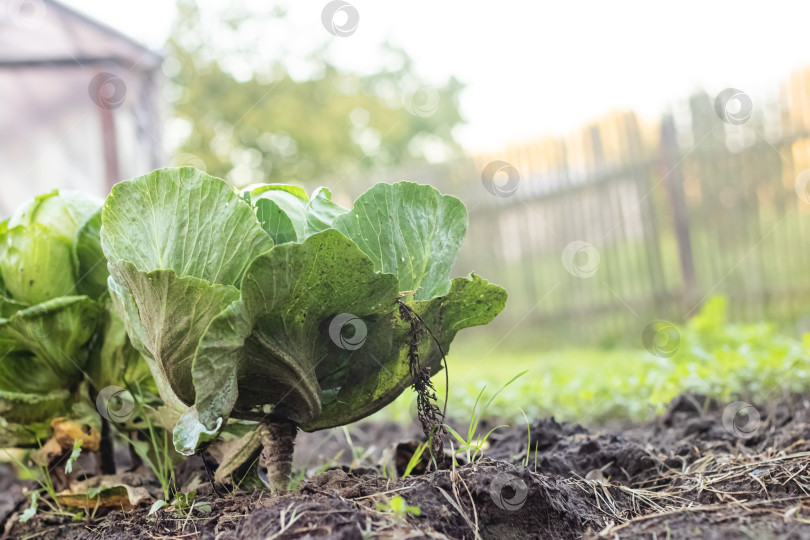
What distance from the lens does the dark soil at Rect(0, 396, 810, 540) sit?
4.02 feet

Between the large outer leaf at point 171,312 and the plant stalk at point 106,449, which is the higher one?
the large outer leaf at point 171,312

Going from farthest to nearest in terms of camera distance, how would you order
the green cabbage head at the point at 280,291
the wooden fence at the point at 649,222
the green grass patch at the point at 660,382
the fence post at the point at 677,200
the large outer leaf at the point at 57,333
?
the fence post at the point at 677,200
the wooden fence at the point at 649,222
the green grass patch at the point at 660,382
the large outer leaf at the point at 57,333
the green cabbage head at the point at 280,291

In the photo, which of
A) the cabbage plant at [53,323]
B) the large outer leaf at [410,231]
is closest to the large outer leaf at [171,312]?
the large outer leaf at [410,231]

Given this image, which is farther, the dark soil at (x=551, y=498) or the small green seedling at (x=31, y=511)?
the small green seedling at (x=31, y=511)

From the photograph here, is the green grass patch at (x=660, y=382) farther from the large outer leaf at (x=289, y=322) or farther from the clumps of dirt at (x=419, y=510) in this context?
the large outer leaf at (x=289, y=322)

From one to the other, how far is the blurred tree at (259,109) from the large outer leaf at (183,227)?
1296 cm

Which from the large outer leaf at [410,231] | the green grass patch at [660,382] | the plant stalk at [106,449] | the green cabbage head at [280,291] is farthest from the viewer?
the green grass patch at [660,382]

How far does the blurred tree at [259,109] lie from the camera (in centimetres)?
1439

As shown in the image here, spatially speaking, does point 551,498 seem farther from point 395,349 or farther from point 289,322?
point 289,322

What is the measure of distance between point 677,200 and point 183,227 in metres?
5.86

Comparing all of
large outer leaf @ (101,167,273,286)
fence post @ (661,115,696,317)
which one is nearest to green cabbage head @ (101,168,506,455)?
large outer leaf @ (101,167,273,286)

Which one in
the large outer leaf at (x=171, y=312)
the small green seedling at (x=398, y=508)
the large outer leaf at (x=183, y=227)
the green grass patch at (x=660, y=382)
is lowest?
the green grass patch at (x=660, y=382)

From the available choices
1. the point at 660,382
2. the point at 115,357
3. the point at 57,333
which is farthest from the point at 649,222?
the point at 57,333

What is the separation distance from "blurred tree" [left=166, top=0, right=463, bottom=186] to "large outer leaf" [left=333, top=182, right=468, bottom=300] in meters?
12.8
